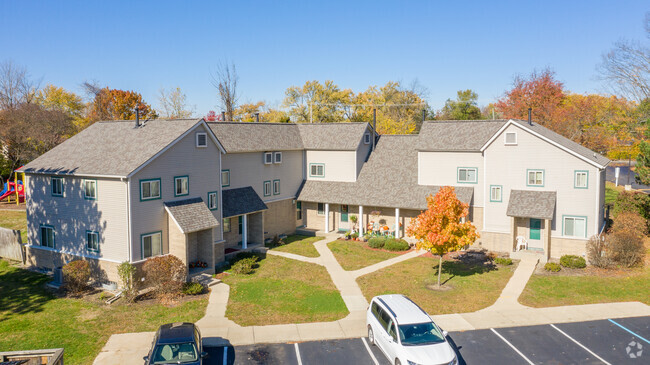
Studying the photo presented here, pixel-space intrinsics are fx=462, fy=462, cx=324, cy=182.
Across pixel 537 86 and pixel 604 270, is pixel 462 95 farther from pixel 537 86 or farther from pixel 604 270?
pixel 604 270

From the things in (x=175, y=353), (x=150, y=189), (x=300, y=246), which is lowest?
(x=300, y=246)

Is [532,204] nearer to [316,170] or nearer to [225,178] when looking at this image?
[316,170]

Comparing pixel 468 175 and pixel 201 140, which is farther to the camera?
pixel 468 175

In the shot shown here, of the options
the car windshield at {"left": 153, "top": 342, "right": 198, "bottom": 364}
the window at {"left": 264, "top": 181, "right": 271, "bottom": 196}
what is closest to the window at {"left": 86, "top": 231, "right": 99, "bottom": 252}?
the car windshield at {"left": 153, "top": 342, "right": 198, "bottom": 364}

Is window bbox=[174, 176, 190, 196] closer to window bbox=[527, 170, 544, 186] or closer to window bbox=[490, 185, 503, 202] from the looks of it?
window bbox=[490, 185, 503, 202]

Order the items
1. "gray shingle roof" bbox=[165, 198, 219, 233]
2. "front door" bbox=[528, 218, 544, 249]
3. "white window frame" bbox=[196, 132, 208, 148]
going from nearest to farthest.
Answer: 1. "gray shingle roof" bbox=[165, 198, 219, 233]
2. "white window frame" bbox=[196, 132, 208, 148]
3. "front door" bbox=[528, 218, 544, 249]

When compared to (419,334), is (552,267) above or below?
below

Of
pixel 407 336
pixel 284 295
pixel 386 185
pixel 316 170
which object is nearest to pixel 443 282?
pixel 284 295
